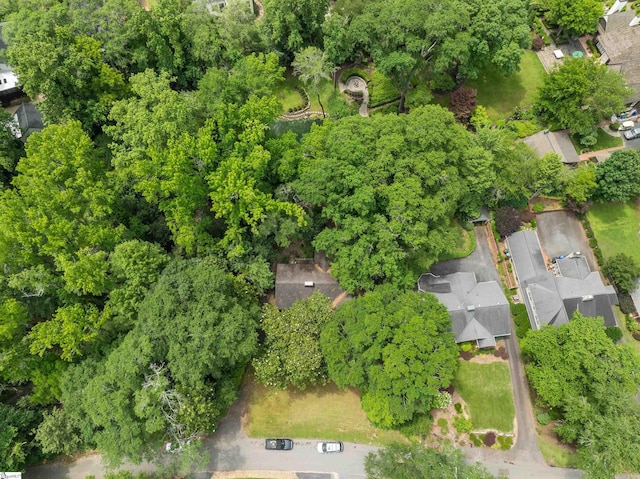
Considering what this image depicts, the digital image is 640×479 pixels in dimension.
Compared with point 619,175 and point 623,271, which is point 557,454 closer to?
point 623,271

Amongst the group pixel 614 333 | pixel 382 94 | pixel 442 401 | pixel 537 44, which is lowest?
pixel 442 401

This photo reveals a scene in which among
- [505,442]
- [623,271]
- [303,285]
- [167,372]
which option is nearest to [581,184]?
[623,271]

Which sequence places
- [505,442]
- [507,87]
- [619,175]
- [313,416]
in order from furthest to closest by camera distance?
[507,87]
[619,175]
[313,416]
[505,442]

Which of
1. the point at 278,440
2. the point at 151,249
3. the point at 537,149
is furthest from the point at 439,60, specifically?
the point at 278,440

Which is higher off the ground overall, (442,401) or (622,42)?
(622,42)

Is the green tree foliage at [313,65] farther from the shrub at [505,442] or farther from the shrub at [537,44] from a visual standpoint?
the shrub at [505,442]

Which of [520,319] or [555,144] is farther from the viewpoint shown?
[555,144]

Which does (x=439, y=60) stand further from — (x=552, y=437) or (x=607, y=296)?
(x=552, y=437)
